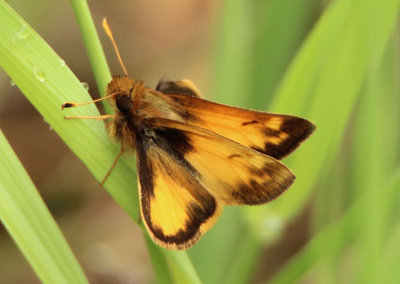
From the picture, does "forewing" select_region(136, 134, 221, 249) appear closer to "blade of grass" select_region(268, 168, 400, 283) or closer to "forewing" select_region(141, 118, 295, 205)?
"forewing" select_region(141, 118, 295, 205)

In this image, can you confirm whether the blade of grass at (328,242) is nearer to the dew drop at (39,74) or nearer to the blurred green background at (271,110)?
the blurred green background at (271,110)

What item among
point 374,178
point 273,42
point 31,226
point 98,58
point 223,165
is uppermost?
point 273,42

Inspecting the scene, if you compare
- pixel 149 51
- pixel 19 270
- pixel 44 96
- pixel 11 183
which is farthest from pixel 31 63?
pixel 149 51

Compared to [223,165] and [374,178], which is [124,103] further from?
[374,178]

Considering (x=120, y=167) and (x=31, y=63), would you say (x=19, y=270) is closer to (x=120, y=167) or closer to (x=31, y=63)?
(x=120, y=167)

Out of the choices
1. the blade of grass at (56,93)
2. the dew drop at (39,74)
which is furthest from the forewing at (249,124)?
the dew drop at (39,74)

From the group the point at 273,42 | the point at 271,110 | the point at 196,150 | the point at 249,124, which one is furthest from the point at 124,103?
the point at 273,42

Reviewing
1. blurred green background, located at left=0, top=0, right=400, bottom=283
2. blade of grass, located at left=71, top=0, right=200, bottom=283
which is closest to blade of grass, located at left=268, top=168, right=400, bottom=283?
blurred green background, located at left=0, top=0, right=400, bottom=283
